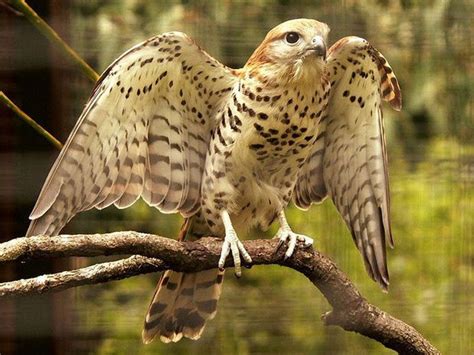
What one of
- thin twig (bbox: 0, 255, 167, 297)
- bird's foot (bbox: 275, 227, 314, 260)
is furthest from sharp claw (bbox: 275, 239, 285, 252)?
thin twig (bbox: 0, 255, 167, 297)

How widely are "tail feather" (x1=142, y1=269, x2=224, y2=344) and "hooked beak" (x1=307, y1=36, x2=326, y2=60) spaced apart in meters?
0.51

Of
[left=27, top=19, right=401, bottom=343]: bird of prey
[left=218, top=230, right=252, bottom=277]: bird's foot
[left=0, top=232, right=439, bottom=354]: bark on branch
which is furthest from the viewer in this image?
[left=27, top=19, right=401, bottom=343]: bird of prey

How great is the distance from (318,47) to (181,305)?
24.0 inches

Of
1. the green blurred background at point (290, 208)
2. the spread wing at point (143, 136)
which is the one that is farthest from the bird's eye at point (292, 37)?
the green blurred background at point (290, 208)

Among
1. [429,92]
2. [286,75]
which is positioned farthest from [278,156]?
[429,92]

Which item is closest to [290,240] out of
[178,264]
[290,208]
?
[178,264]

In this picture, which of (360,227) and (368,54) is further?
(360,227)

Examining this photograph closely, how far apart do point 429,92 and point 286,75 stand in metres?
0.68

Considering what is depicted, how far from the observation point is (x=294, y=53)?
189cm

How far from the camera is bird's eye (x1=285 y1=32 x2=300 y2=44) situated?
190 cm

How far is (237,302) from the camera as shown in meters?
2.32

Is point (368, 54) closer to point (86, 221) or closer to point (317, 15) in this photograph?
point (317, 15)

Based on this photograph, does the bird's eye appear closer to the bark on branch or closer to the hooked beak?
the hooked beak

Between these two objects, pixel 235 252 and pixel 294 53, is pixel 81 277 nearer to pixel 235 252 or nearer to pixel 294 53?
pixel 235 252
